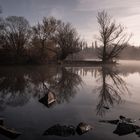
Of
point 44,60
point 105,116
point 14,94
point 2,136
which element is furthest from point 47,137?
point 44,60

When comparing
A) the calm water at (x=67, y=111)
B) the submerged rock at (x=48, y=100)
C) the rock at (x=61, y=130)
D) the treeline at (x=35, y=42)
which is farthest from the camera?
the treeline at (x=35, y=42)

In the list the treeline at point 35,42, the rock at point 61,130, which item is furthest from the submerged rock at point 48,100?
the treeline at point 35,42

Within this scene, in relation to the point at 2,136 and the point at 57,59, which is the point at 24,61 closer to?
the point at 57,59

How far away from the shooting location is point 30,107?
1123 cm

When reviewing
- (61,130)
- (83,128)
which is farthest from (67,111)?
(61,130)

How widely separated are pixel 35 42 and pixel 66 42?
760 centimetres

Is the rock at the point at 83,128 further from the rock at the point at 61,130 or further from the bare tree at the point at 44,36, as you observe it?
the bare tree at the point at 44,36

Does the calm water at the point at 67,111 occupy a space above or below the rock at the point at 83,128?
below

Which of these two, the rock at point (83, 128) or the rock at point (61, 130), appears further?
the rock at point (83, 128)

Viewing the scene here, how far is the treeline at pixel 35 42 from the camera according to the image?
1788 inches

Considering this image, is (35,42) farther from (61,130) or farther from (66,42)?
(61,130)

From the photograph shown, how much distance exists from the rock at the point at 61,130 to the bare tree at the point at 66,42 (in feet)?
153

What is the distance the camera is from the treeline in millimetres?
45406

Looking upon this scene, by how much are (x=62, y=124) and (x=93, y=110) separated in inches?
108
